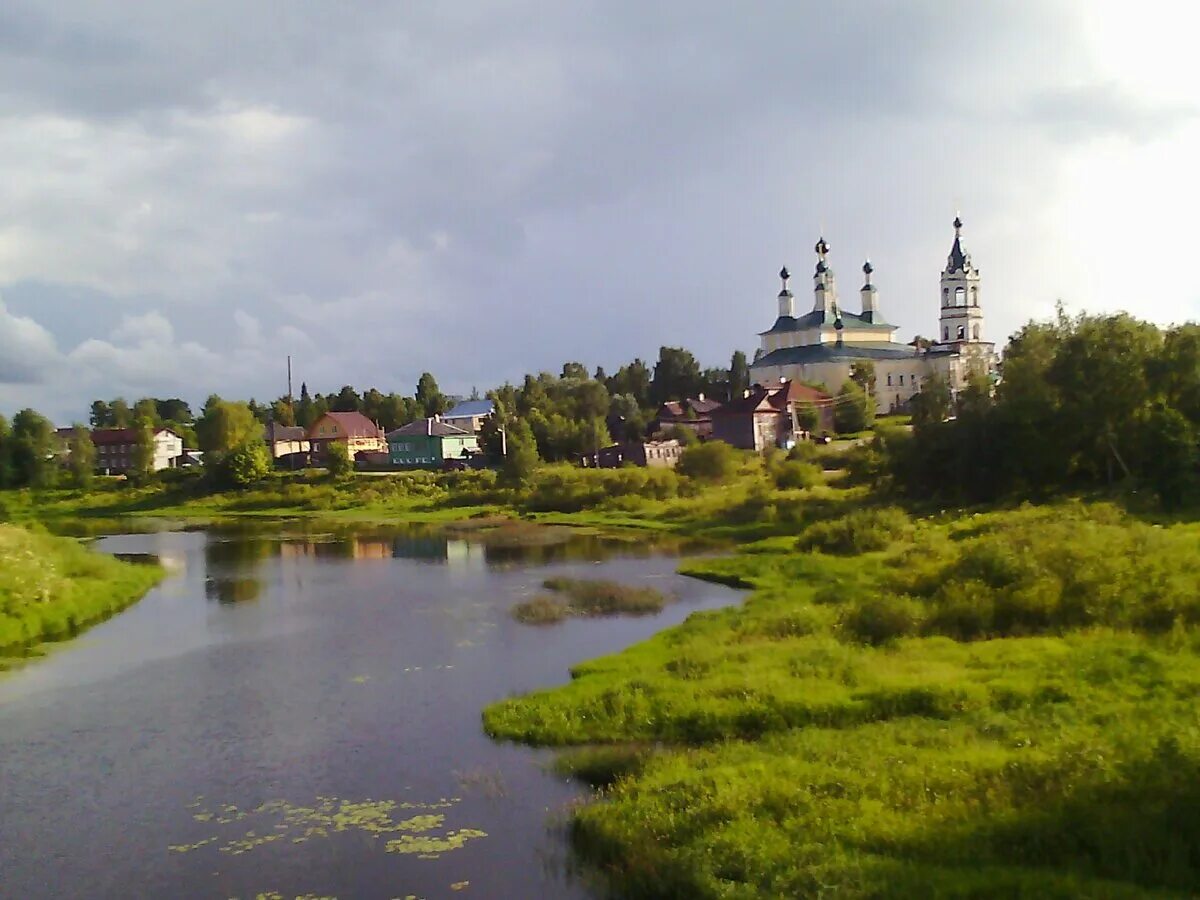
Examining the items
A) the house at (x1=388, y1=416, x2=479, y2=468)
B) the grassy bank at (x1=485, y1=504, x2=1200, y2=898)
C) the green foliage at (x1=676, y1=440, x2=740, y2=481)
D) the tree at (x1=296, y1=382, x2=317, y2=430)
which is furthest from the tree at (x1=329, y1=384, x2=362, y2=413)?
the grassy bank at (x1=485, y1=504, x2=1200, y2=898)

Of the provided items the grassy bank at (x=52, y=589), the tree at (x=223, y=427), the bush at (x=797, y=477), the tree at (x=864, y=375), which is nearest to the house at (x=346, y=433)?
the tree at (x=223, y=427)

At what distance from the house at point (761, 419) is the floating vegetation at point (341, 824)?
5852 cm

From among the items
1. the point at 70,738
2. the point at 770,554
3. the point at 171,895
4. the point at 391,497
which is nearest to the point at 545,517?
the point at 391,497

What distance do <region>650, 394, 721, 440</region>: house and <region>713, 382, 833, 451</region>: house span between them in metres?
1.89

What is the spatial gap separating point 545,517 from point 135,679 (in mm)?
32244

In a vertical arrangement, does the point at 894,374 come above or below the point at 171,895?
above

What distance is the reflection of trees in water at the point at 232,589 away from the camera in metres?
29.9

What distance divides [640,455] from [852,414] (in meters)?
18.6

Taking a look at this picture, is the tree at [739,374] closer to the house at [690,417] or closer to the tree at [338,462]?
the house at [690,417]

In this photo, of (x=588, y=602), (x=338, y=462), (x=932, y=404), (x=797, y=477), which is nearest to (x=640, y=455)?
(x=797, y=477)

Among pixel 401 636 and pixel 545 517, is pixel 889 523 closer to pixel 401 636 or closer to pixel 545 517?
pixel 401 636

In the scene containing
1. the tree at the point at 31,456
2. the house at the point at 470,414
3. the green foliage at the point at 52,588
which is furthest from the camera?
the house at the point at 470,414

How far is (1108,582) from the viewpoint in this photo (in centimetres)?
1822

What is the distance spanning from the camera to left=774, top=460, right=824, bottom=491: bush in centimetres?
4797
